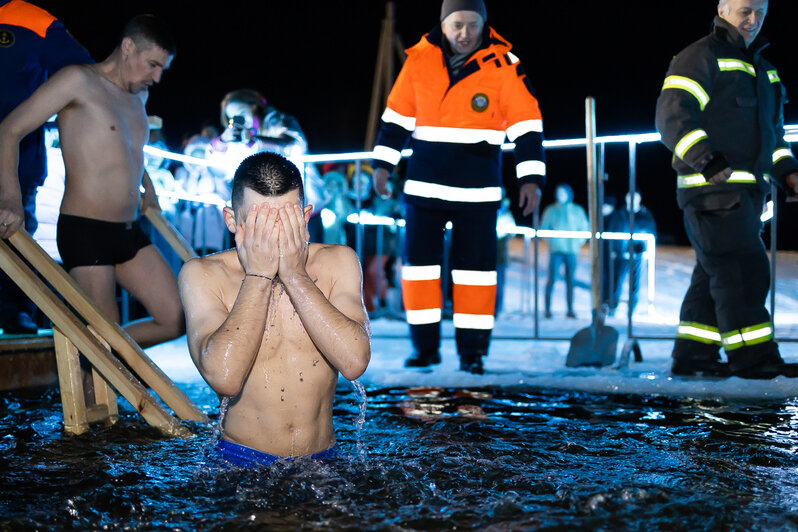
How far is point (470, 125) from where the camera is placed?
15.5ft

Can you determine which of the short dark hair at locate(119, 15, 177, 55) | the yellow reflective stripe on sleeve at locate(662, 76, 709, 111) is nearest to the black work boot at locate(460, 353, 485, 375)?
the yellow reflective stripe on sleeve at locate(662, 76, 709, 111)

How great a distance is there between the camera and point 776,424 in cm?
327

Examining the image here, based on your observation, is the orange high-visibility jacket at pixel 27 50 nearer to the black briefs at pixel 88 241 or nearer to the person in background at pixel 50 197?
the person in background at pixel 50 197

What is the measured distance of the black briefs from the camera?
3.57m

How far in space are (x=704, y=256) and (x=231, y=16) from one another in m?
18.2

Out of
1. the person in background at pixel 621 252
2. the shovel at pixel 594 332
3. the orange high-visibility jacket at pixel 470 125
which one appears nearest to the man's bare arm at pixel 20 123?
the orange high-visibility jacket at pixel 470 125

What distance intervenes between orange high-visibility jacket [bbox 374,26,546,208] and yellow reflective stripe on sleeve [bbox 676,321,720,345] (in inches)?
49.7

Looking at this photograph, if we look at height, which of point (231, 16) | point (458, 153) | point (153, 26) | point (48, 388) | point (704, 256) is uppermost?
point (231, 16)

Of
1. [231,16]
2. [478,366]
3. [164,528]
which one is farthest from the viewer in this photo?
[231,16]

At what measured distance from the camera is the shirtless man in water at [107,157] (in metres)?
3.48

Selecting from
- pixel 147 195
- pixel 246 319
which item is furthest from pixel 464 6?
pixel 246 319

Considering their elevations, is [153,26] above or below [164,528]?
above

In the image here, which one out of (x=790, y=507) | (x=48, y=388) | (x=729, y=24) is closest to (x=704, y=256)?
(x=729, y=24)

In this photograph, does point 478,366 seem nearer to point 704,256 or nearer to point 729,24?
point 704,256
